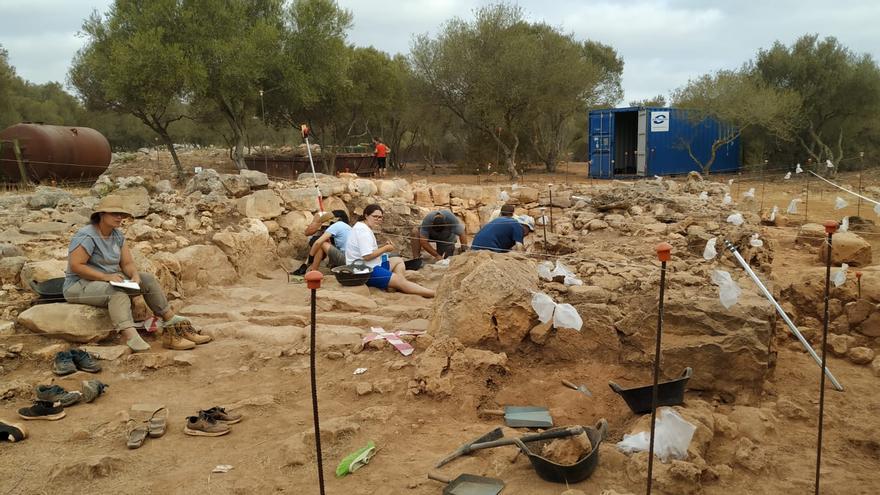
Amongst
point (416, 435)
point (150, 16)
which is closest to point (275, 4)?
point (150, 16)

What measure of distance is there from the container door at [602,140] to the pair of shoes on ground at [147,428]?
19.9 m

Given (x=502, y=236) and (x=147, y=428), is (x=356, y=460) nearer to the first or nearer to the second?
Result: (x=147, y=428)

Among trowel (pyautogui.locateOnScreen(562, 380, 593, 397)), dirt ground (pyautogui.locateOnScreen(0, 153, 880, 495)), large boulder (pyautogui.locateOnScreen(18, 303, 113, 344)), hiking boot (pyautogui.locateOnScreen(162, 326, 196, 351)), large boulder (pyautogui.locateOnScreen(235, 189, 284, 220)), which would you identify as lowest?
dirt ground (pyautogui.locateOnScreen(0, 153, 880, 495))

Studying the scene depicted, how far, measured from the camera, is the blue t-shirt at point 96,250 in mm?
5043

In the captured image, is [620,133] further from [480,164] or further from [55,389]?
[55,389]

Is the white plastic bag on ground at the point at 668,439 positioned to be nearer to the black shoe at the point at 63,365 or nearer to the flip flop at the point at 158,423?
the flip flop at the point at 158,423

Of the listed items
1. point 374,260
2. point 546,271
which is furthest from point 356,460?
point 374,260

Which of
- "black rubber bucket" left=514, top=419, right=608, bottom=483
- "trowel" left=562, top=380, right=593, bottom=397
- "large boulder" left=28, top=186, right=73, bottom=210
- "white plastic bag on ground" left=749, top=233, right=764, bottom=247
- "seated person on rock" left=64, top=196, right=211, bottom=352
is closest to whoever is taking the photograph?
"black rubber bucket" left=514, top=419, right=608, bottom=483

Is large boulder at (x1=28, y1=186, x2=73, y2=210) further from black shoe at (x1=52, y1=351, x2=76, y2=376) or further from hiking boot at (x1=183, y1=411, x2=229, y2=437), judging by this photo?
hiking boot at (x1=183, y1=411, x2=229, y2=437)

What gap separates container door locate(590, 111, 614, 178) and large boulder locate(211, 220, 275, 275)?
1564cm

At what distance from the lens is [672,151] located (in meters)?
22.2

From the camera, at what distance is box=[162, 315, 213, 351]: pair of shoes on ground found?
16.8 ft

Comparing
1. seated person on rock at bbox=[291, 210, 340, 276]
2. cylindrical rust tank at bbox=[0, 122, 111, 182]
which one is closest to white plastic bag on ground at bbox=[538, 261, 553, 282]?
seated person on rock at bbox=[291, 210, 340, 276]

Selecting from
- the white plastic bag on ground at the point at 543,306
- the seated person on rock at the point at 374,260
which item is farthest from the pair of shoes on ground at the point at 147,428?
the seated person on rock at the point at 374,260
